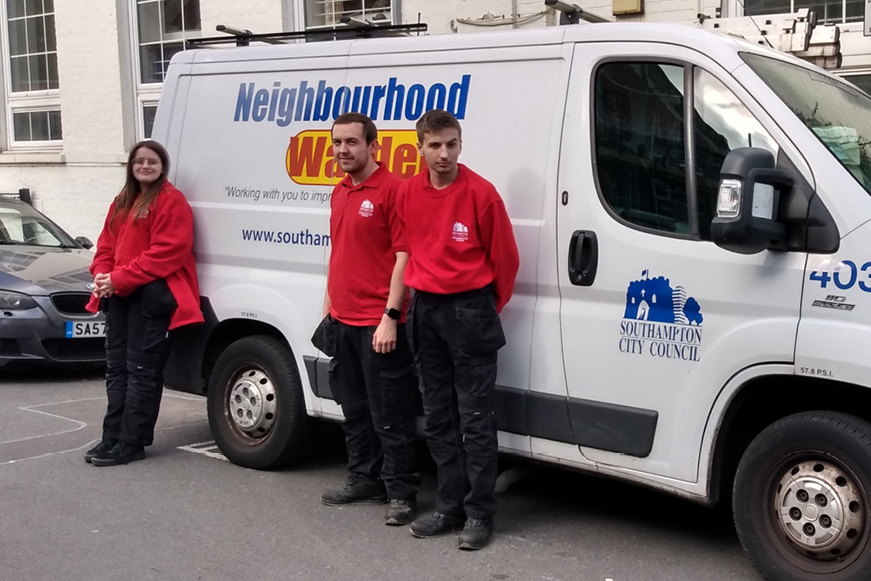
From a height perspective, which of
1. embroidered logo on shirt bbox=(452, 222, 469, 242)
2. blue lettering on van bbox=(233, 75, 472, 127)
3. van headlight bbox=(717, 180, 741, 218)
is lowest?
embroidered logo on shirt bbox=(452, 222, 469, 242)

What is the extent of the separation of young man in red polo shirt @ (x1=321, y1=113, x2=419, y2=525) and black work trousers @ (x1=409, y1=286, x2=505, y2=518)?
238 mm

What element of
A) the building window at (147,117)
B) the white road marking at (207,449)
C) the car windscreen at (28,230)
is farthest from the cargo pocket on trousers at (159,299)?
the building window at (147,117)

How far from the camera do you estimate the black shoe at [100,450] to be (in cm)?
630

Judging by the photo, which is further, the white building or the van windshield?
the white building

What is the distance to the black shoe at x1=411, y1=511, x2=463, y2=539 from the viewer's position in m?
4.96

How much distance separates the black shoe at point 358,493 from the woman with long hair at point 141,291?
55.0 inches

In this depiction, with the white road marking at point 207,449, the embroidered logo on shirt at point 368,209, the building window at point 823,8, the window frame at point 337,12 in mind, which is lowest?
the white road marking at point 207,449

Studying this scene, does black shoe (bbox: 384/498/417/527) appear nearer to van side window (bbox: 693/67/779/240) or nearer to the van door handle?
the van door handle

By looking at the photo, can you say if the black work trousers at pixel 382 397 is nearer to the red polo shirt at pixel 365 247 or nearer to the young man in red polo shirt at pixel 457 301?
the red polo shirt at pixel 365 247

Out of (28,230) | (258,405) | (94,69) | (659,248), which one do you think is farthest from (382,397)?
(94,69)

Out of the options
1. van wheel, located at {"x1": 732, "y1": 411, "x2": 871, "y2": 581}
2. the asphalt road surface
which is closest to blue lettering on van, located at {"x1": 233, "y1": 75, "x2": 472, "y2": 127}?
the asphalt road surface

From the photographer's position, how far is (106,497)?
5625 millimetres

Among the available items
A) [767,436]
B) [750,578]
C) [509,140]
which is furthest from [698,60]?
[750,578]

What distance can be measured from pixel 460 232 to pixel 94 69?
11866 millimetres
